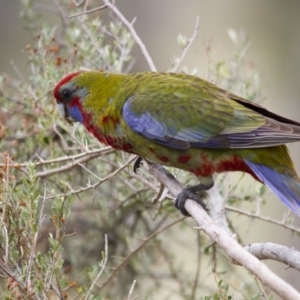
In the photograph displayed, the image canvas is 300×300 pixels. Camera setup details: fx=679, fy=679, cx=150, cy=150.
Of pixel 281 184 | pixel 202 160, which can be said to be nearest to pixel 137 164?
pixel 202 160

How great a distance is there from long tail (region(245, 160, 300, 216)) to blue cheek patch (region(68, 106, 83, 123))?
0.96 metres

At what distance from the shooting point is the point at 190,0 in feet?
29.7

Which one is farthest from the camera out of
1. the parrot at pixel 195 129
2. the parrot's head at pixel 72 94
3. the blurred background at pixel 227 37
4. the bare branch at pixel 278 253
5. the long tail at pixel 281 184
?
the blurred background at pixel 227 37

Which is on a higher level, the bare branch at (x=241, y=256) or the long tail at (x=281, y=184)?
the long tail at (x=281, y=184)

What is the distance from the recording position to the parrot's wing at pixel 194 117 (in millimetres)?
3418

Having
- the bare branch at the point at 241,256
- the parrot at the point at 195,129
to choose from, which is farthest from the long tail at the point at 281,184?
the bare branch at the point at 241,256

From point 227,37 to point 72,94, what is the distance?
17.2 feet

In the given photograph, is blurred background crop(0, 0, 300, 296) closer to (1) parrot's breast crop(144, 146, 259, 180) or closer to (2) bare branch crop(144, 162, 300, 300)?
(1) parrot's breast crop(144, 146, 259, 180)

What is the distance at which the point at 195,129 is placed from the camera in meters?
3.47

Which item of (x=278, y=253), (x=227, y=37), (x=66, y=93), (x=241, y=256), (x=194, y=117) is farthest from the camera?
(x=227, y=37)

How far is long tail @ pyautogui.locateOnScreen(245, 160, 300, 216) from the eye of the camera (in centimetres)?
322

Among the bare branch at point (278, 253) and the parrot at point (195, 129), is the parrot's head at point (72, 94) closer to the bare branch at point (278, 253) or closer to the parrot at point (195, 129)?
the parrot at point (195, 129)

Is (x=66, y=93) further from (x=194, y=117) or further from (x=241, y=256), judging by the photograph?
(x=241, y=256)

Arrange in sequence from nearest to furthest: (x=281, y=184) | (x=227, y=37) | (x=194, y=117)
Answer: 1. (x=281, y=184)
2. (x=194, y=117)
3. (x=227, y=37)
